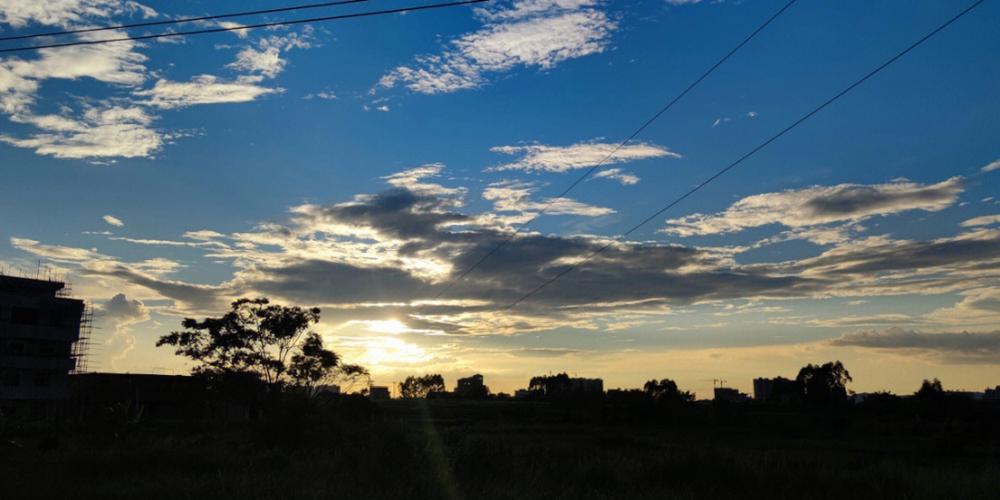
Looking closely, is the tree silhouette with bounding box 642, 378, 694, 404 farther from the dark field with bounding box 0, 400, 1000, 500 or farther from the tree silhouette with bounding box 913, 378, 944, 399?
the dark field with bounding box 0, 400, 1000, 500

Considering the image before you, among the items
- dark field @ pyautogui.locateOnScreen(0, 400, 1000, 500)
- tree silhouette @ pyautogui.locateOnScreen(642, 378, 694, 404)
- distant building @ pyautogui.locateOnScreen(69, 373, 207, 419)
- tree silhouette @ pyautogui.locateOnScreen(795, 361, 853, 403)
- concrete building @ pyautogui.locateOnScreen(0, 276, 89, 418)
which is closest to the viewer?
dark field @ pyautogui.locateOnScreen(0, 400, 1000, 500)

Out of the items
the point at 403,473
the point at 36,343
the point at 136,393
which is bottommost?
the point at 403,473

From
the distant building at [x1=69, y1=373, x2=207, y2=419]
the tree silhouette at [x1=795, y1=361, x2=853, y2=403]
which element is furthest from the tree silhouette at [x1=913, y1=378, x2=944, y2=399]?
the distant building at [x1=69, y1=373, x2=207, y2=419]

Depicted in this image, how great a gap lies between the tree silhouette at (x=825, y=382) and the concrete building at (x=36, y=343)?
125137 mm

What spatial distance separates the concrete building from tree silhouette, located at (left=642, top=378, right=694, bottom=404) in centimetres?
7114

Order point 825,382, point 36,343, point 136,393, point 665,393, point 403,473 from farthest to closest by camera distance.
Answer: point 825,382
point 665,393
point 36,343
point 136,393
point 403,473

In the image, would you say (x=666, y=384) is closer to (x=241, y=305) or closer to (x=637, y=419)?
(x=637, y=419)

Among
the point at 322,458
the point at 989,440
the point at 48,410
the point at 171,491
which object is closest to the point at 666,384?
the point at 989,440

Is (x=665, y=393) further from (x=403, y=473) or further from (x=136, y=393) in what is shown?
(x=403, y=473)

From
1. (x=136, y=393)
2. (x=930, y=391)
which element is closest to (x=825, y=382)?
(x=930, y=391)

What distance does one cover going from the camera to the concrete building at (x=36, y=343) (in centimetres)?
8131

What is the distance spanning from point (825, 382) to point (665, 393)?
200ft

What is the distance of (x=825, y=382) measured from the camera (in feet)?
500

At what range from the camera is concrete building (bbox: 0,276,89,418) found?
81.3 m
